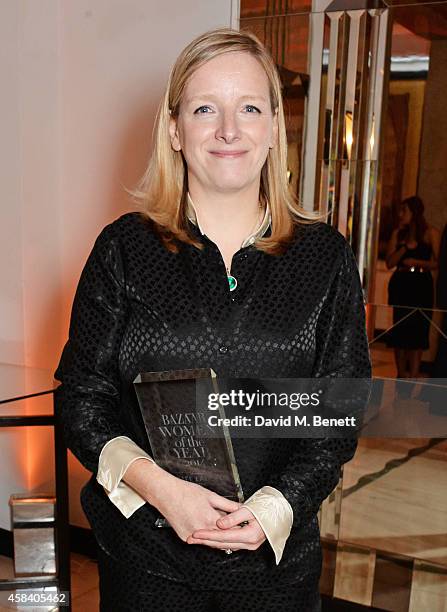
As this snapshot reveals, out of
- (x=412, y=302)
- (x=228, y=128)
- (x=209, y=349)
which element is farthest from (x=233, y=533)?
(x=412, y=302)

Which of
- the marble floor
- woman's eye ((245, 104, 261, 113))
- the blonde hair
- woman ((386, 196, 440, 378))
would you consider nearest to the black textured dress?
woman ((386, 196, 440, 378))

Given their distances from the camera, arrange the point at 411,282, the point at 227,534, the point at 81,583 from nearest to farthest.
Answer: the point at 227,534, the point at 411,282, the point at 81,583

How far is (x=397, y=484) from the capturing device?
2596mm

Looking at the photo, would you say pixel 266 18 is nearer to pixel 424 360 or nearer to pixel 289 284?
pixel 424 360

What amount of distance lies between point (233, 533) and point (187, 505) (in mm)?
92

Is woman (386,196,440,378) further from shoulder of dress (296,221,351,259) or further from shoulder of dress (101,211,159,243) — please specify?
shoulder of dress (101,211,159,243)

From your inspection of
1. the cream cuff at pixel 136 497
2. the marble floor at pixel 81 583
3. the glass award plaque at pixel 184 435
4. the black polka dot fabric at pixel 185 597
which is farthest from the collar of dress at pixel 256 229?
the marble floor at pixel 81 583

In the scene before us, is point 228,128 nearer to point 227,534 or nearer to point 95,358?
point 95,358

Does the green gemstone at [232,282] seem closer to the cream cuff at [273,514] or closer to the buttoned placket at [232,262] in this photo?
the buttoned placket at [232,262]

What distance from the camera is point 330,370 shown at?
1359 mm

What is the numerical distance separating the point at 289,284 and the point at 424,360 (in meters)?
1.15

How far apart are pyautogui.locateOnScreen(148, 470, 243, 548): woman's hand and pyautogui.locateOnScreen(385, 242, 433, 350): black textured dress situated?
1290mm

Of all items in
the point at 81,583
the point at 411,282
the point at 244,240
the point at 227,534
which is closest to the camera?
the point at 227,534

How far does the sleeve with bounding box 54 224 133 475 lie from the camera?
4.36 ft
